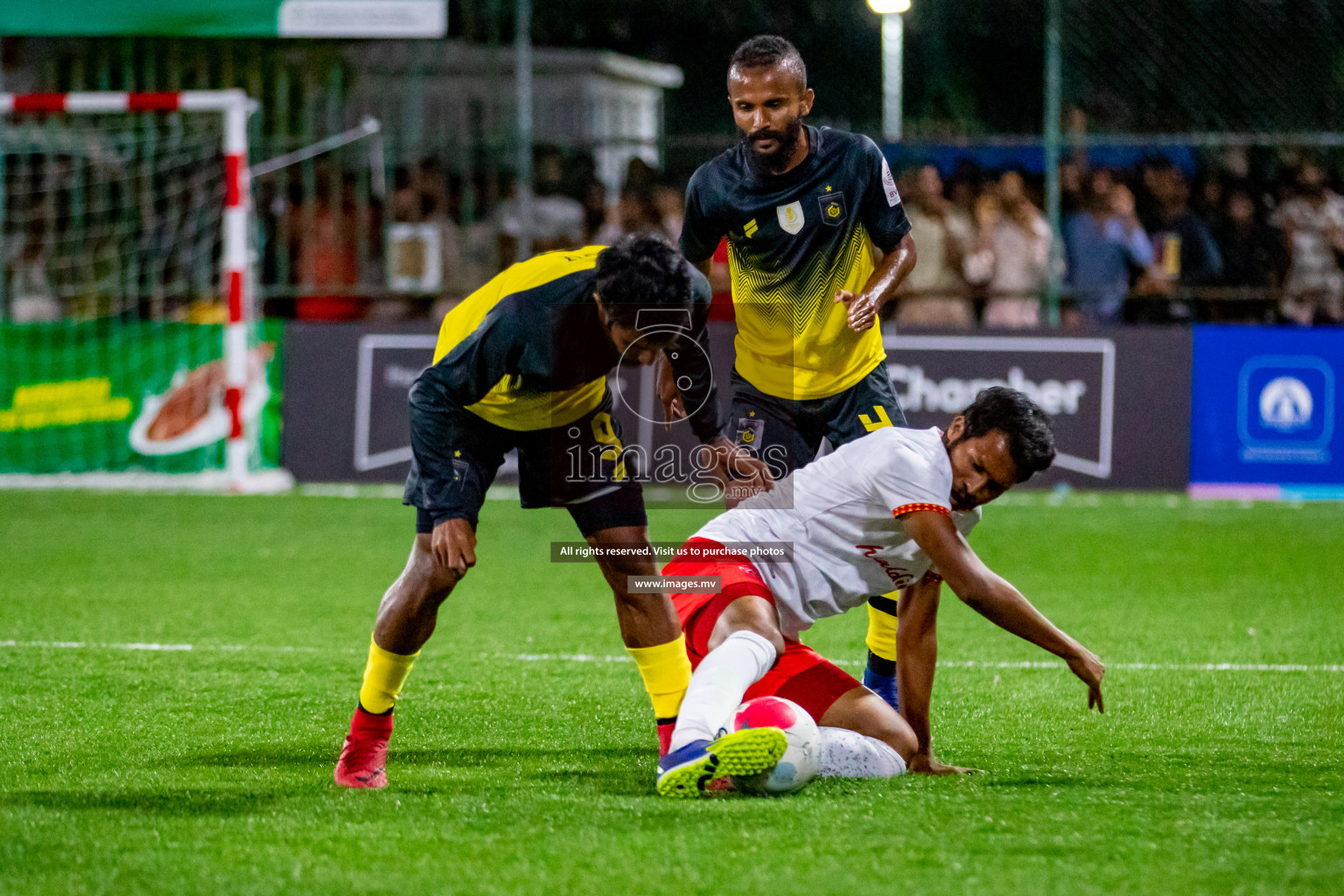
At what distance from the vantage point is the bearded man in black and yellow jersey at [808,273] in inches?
200

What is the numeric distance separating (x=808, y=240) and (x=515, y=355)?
147 centimetres

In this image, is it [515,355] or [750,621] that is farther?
[750,621]

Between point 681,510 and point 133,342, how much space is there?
4.72 m

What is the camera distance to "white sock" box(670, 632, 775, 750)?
3846mm

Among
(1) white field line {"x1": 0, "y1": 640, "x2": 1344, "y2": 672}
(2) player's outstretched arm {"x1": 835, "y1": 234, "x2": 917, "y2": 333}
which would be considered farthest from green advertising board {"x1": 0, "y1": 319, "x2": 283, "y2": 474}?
(2) player's outstretched arm {"x1": 835, "y1": 234, "x2": 917, "y2": 333}

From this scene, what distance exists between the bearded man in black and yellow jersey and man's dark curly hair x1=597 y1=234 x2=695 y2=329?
1149 mm

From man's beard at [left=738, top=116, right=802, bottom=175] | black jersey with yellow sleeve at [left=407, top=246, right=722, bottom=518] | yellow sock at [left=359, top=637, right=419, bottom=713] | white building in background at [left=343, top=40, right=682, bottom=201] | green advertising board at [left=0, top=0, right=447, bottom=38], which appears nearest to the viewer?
black jersey with yellow sleeve at [left=407, top=246, right=722, bottom=518]

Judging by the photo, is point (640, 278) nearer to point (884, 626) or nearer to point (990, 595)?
point (990, 595)

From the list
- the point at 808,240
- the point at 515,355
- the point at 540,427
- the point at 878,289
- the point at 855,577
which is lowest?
the point at 855,577

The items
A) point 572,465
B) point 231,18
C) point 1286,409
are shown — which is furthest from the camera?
point 231,18

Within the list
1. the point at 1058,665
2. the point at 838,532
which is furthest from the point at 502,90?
the point at 838,532

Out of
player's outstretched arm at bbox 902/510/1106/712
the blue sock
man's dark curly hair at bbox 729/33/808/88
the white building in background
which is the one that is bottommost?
the blue sock

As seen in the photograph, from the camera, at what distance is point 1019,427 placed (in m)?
3.94

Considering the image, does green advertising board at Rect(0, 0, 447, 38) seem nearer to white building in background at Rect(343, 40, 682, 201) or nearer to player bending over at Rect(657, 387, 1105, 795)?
white building in background at Rect(343, 40, 682, 201)
